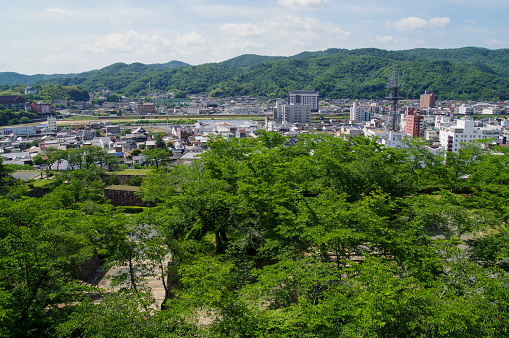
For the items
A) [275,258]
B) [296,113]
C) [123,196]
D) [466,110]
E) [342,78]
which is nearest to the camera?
[275,258]

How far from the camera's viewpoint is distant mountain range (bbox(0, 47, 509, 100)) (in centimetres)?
9681

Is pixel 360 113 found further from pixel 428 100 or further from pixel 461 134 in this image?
pixel 461 134

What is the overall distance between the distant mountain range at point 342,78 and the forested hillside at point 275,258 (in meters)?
93.2

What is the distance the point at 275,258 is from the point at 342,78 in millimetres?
113261

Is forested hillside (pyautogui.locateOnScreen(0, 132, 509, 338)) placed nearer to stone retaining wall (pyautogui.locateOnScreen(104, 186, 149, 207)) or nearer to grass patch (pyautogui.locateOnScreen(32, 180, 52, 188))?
stone retaining wall (pyautogui.locateOnScreen(104, 186, 149, 207))

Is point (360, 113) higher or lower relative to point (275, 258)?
higher

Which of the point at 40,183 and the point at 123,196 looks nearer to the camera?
the point at 123,196

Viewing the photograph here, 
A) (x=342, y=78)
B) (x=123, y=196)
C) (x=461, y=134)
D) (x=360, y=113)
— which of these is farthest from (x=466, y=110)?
(x=123, y=196)

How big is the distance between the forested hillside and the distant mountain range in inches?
3667

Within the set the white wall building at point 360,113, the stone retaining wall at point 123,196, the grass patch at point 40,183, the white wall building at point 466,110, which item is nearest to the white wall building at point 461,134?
the white wall building at point 360,113

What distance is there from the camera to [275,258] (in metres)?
7.17

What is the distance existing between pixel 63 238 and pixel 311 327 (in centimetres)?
513

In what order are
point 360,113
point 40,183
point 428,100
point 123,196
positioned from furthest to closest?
point 428,100, point 360,113, point 40,183, point 123,196

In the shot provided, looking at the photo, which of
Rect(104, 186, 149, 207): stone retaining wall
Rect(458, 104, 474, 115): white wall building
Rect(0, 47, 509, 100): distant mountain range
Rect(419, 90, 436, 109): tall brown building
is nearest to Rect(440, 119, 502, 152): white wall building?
Rect(104, 186, 149, 207): stone retaining wall
